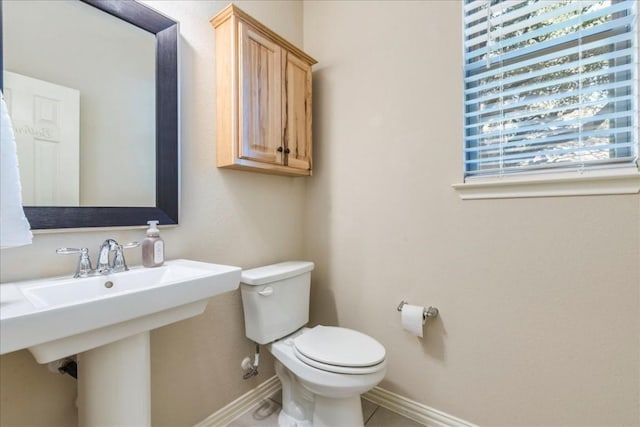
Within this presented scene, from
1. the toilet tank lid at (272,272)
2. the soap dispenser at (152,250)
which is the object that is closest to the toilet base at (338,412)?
the toilet tank lid at (272,272)

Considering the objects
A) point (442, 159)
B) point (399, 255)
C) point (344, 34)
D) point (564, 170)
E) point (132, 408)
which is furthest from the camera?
point (344, 34)

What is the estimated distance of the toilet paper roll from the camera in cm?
136

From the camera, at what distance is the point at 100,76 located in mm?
1078

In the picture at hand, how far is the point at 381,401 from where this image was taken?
1.57 metres

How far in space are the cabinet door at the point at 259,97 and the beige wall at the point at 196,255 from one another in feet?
0.55

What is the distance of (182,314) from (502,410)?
1361 mm

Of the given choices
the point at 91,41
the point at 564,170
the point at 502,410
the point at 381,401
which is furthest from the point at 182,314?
the point at 564,170

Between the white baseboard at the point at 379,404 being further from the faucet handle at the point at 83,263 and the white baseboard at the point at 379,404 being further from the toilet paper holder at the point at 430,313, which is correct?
the faucet handle at the point at 83,263

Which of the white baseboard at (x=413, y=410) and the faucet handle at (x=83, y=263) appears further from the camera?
the white baseboard at (x=413, y=410)

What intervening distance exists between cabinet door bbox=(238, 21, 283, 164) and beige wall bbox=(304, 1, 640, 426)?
15.4 inches

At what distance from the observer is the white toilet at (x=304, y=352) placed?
3.84 ft

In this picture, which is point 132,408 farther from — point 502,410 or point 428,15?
point 428,15

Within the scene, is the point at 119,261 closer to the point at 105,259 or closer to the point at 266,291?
the point at 105,259

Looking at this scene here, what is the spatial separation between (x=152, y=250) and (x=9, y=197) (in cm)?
42
